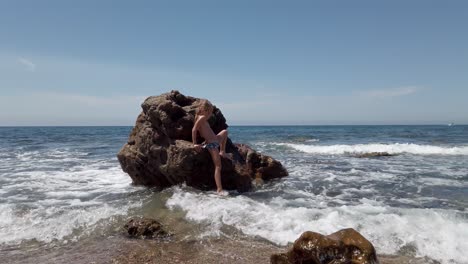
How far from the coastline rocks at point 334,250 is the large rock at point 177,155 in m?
4.80

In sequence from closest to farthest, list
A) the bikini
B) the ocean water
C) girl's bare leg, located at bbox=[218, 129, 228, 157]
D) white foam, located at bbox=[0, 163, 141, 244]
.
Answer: the ocean water
white foam, located at bbox=[0, 163, 141, 244]
the bikini
girl's bare leg, located at bbox=[218, 129, 228, 157]

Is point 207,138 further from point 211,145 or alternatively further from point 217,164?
point 217,164

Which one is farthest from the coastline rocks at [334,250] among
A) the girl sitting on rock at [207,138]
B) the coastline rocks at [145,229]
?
the girl sitting on rock at [207,138]

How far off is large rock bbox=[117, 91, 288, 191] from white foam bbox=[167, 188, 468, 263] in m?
1.37

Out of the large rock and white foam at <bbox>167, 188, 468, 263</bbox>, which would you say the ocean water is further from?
the large rock

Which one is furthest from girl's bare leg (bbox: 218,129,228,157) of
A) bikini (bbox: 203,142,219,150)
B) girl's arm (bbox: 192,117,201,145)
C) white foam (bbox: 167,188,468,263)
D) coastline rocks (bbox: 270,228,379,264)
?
coastline rocks (bbox: 270,228,379,264)

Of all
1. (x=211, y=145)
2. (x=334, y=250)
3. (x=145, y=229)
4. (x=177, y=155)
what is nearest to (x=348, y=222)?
(x=334, y=250)

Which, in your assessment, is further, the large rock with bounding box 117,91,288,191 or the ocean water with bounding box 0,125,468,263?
the large rock with bounding box 117,91,288,191

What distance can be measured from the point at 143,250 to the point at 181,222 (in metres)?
1.34

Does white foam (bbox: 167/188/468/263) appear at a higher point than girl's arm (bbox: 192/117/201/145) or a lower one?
lower

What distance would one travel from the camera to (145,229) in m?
5.67

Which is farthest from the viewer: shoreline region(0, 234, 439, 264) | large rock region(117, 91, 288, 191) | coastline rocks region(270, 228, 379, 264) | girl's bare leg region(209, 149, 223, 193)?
large rock region(117, 91, 288, 191)

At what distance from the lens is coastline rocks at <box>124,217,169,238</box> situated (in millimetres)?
5629

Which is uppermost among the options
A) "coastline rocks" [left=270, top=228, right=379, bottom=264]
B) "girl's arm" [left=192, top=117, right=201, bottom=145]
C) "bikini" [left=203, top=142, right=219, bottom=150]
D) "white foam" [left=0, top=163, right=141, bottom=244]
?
"girl's arm" [left=192, top=117, right=201, bottom=145]
